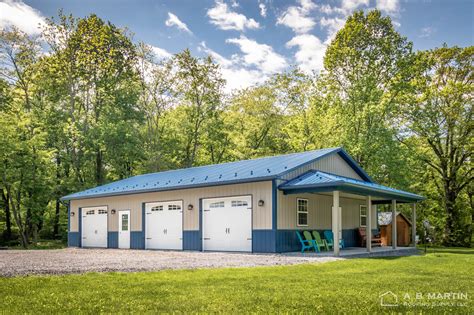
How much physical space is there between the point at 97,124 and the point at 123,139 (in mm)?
2054

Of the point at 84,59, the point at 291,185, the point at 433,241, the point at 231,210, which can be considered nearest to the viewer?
the point at 291,185

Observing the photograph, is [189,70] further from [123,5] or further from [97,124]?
[123,5]

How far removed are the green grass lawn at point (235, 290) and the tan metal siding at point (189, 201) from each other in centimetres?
651

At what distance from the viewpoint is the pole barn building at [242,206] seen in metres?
15.9

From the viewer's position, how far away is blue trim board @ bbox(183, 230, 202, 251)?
18.2 m

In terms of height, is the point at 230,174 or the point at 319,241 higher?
the point at 230,174

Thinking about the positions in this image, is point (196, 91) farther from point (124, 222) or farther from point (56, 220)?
point (124, 222)

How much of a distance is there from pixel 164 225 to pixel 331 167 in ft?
24.6

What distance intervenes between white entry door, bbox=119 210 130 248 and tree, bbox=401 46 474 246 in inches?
672

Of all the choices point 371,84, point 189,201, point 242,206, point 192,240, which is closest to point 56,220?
point 189,201

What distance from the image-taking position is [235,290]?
22.2ft

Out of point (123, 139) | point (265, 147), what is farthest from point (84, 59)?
point (265, 147)

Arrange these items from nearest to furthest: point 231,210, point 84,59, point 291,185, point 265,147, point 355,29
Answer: point 291,185 → point 231,210 → point 355,29 → point 84,59 → point 265,147

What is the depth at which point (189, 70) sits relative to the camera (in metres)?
33.0
